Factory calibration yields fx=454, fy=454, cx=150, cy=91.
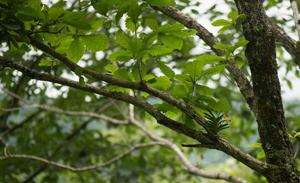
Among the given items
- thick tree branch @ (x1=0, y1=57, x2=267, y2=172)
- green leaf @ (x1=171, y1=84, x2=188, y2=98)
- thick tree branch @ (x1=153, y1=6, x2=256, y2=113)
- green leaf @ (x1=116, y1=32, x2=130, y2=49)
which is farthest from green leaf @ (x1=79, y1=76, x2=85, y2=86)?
thick tree branch @ (x1=153, y1=6, x2=256, y2=113)

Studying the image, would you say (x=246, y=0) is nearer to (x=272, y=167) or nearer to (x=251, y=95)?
(x=251, y=95)

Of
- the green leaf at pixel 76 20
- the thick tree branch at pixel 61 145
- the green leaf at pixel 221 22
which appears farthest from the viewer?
the thick tree branch at pixel 61 145

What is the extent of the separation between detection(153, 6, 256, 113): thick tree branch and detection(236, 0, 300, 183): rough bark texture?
0.14 m

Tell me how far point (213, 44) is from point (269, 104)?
330 millimetres

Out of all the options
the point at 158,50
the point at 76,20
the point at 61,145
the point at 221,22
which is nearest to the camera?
the point at 76,20

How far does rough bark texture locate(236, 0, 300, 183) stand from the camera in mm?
1182

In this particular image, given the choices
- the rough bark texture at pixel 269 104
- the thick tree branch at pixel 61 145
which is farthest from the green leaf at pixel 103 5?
the thick tree branch at pixel 61 145

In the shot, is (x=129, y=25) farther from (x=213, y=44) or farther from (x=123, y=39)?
(x=213, y=44)


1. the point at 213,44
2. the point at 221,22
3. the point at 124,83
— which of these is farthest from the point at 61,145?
the point at 124,83

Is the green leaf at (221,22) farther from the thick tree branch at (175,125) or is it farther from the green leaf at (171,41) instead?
the thick tree branch at (175,125)

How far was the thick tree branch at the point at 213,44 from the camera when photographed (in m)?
1.39

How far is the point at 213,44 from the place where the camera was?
144 centimetres

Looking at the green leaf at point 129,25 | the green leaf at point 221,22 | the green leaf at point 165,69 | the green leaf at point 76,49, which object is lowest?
the green leaf at point 165,69

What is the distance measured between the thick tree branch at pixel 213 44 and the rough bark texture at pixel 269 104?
14cm
